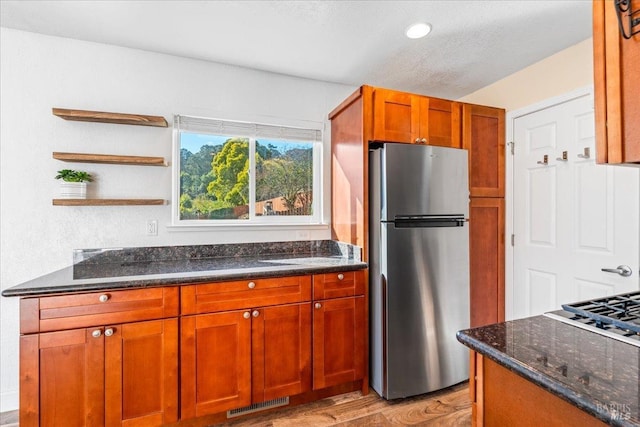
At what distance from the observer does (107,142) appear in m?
2.17

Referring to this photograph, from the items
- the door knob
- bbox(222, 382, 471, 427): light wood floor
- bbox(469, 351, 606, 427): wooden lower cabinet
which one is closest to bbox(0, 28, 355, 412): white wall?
bbox(222, 382, 471, 427): light wood floor

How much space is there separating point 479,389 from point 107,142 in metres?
2.56

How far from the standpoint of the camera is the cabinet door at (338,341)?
205cm

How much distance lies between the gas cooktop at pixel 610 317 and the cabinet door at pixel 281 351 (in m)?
1.39

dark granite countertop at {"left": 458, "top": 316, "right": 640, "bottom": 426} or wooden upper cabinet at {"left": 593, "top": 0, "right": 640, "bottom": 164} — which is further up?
wooden upper cabinet at {"left": 593, "top": 0, "right": 640, "bottom": 164}

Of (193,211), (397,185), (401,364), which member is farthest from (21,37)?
(401,364)

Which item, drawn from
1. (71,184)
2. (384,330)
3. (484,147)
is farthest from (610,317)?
(71,184)

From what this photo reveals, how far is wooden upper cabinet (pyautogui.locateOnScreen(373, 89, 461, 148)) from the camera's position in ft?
7.20

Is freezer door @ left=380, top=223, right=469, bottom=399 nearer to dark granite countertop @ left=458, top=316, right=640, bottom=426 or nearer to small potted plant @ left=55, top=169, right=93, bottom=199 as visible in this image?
dark granite countertop @ left=458, top=316, right=640, bottom=426

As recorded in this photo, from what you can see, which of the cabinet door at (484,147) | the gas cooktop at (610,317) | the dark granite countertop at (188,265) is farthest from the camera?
the cabinet door at (484,147)

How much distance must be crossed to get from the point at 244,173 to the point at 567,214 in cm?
245

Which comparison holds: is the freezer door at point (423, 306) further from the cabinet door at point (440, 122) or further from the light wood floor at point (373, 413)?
the cabinet door at point (440, 122)

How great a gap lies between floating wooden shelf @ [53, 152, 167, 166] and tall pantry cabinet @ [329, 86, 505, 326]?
138 cm

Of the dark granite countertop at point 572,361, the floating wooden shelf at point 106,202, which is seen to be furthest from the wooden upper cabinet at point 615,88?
the floating wooden shelf at point 106,202
